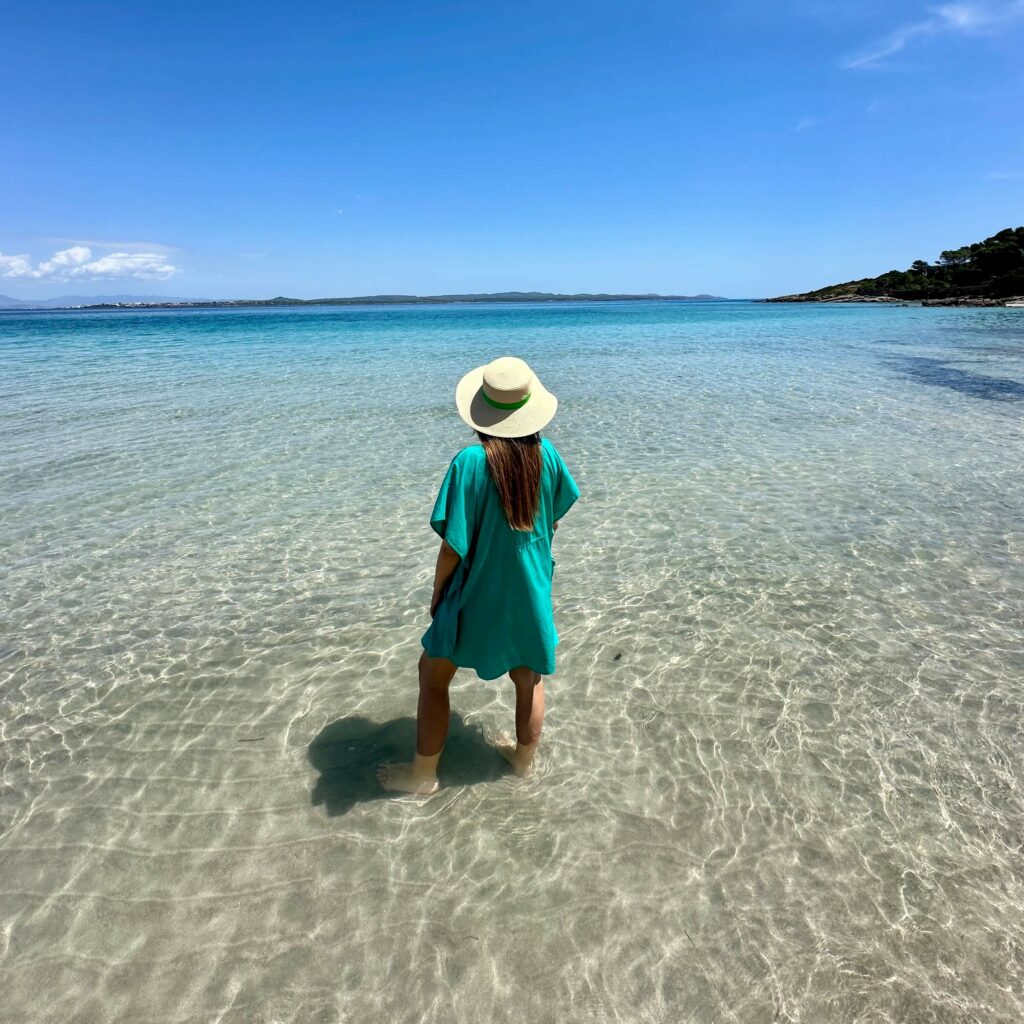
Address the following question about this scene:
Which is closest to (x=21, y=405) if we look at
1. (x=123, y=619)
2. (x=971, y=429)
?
(x=123, y=619)

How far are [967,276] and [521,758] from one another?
109 meters

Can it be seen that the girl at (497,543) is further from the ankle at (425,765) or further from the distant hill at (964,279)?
the distant hill at (964,279)

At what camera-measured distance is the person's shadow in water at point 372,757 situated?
344 centimetres

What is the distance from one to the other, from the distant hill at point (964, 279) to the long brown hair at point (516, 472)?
83611 mm

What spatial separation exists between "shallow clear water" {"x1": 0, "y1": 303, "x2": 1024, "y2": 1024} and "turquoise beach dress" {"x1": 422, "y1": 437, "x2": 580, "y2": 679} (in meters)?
1.00

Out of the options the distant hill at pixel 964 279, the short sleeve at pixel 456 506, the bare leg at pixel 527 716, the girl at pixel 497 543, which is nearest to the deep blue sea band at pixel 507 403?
the girl at pixel 497 543

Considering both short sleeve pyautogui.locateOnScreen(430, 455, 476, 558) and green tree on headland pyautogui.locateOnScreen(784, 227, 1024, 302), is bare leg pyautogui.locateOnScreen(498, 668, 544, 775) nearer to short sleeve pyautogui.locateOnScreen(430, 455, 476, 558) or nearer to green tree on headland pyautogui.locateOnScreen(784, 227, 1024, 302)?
short sleeve pyautogui.locateOnScreen(430, 455, 476, 558)

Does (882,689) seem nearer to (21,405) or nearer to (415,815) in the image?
(415,815)

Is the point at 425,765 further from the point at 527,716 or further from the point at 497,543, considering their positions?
the point at 497,543

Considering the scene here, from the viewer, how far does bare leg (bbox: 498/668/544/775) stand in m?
3.26

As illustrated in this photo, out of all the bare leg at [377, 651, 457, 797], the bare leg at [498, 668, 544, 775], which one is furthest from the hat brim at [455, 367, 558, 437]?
the bare leg at [498, 668, 544, 775]

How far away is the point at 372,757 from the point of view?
12.1 feet

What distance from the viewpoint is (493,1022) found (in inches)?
94.3

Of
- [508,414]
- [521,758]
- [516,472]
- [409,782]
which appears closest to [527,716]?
[521,758]
